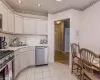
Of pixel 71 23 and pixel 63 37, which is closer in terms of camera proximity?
pixel 71 23

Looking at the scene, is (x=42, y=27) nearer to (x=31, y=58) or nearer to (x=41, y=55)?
(x=41, y=55)

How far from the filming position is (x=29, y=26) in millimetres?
3961

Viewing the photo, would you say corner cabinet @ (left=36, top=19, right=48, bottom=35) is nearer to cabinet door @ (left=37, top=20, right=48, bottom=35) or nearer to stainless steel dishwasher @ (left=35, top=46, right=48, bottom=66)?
cabinet door @ (left=37, top=20, right=48, bottom=35)

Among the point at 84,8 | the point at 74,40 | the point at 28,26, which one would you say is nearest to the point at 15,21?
the point at 28,26

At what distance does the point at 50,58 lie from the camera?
4301mm

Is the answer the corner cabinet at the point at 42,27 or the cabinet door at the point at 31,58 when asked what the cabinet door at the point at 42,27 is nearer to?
the corner cabinet at the point at 42,27

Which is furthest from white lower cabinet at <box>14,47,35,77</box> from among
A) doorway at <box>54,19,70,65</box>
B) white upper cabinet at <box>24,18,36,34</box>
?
doorway at <box>54,19,70,65</box>

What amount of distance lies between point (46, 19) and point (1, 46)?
2.39 metres

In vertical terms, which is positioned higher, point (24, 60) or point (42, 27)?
point (42, 27)

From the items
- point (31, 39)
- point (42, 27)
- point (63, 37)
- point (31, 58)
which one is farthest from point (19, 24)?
point (63, 37)

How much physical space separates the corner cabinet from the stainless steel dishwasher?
2.57 feet

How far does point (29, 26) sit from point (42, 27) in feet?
2.05

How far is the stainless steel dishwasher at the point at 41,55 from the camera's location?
381 cm

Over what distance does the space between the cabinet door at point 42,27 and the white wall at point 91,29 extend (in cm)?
167
